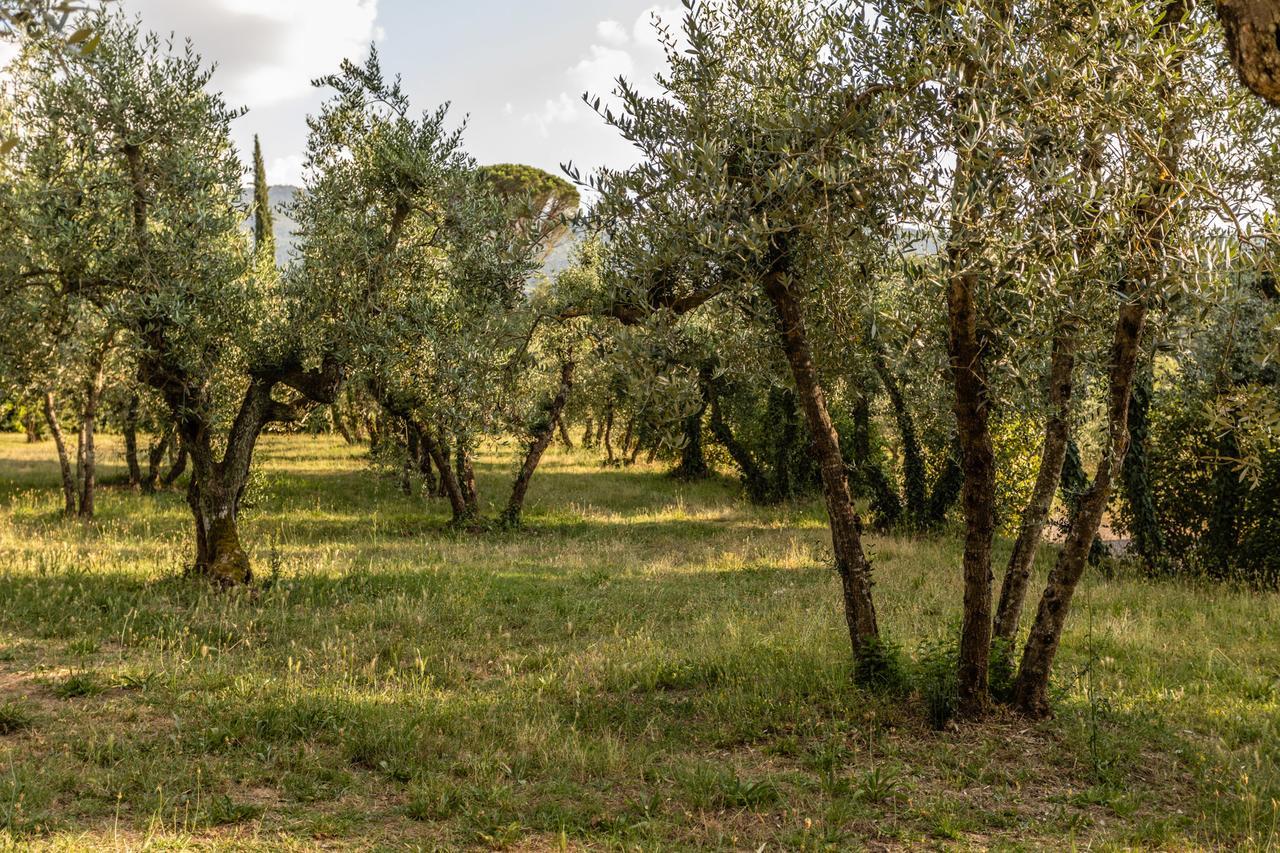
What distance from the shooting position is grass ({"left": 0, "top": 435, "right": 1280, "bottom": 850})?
6703mm

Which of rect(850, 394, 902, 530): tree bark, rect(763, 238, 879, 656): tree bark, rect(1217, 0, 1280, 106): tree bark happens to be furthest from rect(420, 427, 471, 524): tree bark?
rect(1217, 0, 1280, 106): tree bark

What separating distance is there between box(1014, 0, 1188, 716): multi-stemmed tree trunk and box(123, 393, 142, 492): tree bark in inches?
1005

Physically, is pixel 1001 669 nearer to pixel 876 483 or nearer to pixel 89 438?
pixel 876 483

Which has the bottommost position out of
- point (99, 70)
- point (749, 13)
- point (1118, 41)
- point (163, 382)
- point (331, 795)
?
point (331, 795)

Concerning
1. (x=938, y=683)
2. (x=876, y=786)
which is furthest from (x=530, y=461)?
(x=876, y=786)

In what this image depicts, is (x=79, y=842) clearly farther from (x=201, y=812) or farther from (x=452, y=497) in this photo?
(x=452, y=497)

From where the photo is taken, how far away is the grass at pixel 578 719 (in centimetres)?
670

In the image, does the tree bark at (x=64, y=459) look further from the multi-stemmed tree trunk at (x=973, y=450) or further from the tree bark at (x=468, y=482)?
the multi-stemmed tree trunk at (x=973, y=450)

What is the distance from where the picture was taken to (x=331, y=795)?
288 inches

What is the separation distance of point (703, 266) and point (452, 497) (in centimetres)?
1842

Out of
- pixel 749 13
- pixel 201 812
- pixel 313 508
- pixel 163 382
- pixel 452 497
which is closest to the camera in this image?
pixel 201 812

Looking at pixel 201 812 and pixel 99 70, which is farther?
pixel 99 70

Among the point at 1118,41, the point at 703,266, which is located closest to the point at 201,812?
the point at 703,266

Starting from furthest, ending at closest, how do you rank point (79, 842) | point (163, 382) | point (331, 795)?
point (163, 382) < point (331, 795) < point (79, 842)
